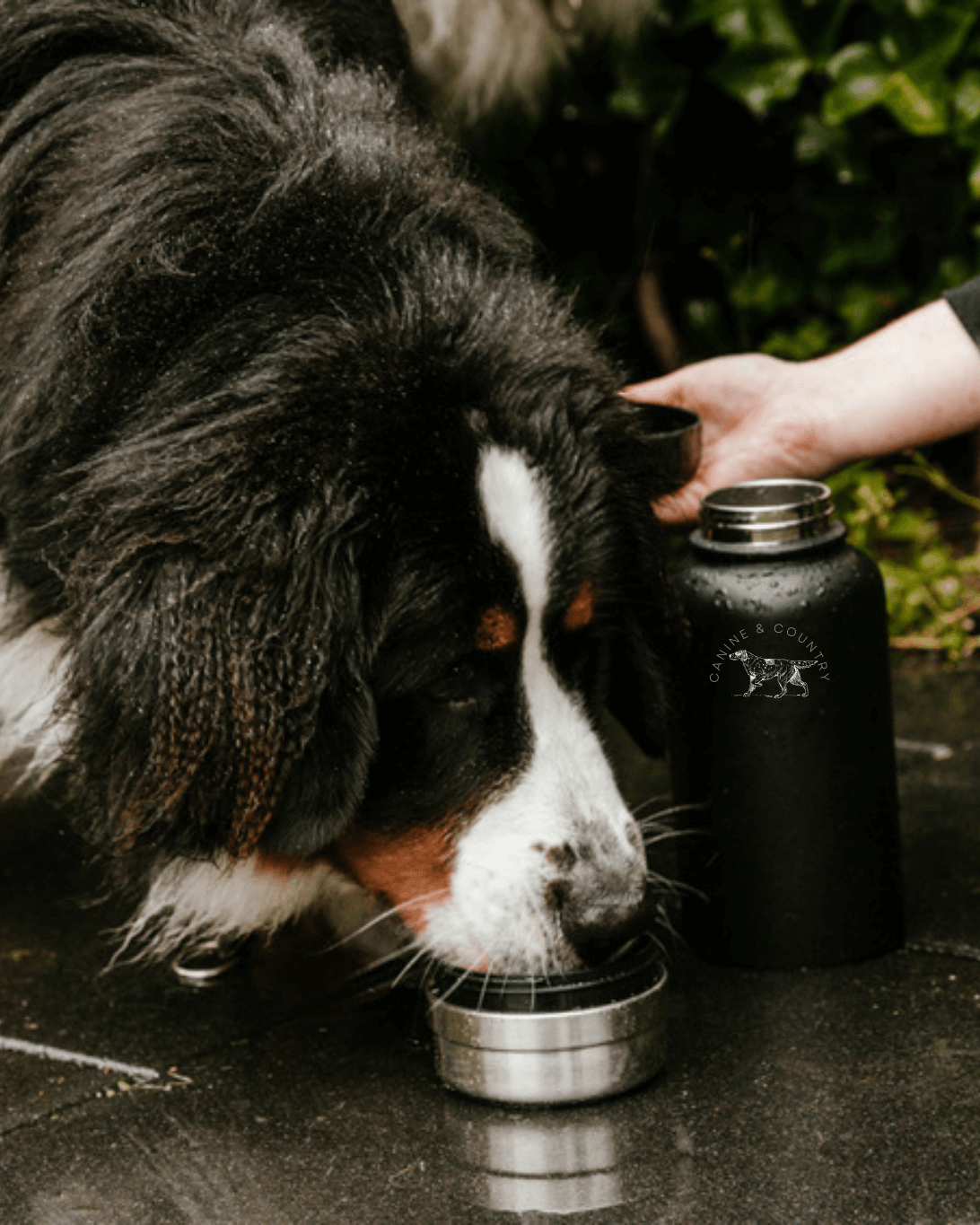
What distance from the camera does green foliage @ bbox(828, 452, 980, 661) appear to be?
449 centimetres

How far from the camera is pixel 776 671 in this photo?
2678 millimetres

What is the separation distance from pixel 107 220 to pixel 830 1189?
1516 mm

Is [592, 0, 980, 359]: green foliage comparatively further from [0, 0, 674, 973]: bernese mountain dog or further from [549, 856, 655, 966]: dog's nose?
[549, 856, 655, 966]: dog's nose

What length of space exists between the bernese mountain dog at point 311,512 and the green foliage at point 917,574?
200cm

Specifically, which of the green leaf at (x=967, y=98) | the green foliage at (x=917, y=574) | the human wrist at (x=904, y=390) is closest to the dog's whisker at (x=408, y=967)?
the human wrist at (x=904, y=390)

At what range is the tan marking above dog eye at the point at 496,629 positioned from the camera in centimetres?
236

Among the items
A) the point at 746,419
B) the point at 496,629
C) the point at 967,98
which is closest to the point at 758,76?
the point at 967,98

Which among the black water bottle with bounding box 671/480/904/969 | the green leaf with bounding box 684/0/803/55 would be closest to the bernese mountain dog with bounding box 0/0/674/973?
the black water bottle with bounding box 671/480/904/969

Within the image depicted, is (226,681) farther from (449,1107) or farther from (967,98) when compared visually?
(967,98)

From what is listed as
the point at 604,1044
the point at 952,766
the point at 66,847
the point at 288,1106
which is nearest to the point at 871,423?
the point at 952,766

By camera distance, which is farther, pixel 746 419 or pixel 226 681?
pixel 746 419

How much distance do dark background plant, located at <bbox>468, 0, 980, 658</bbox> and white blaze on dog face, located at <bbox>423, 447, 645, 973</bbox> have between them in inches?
77.5

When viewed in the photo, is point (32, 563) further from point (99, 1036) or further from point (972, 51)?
point (972, 51)

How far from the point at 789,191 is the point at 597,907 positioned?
3.58 metres
